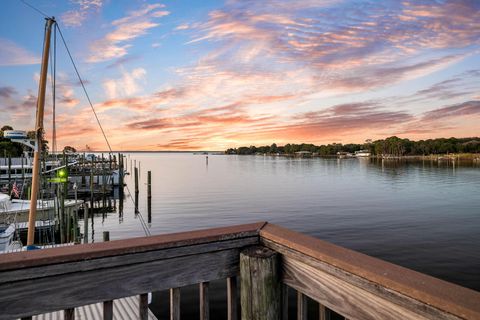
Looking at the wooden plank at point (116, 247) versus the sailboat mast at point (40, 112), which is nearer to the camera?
the wooden plank at point (116, 247)

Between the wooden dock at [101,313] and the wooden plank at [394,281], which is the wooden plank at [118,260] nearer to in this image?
the wooden plank at [394,281]

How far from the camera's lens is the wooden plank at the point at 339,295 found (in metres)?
1.58

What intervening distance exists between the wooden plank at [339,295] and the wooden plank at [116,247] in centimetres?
39

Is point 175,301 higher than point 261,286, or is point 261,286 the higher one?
point 261,286

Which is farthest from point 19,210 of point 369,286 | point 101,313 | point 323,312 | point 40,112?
point 369,286

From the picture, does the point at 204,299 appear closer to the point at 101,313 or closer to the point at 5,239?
the point at 101,313

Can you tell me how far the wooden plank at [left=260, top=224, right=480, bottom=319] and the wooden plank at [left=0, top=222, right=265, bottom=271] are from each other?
1.06ft

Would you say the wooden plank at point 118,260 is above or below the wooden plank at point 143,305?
above

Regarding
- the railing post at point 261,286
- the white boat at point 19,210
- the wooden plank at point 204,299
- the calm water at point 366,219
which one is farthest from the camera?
the white boat at point 19,210

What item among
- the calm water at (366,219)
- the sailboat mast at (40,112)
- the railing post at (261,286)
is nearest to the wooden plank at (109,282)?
the railing post at (261,286)

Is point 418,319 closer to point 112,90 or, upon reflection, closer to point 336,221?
point 336,221

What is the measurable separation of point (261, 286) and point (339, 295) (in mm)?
503

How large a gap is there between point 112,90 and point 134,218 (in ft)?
49.6

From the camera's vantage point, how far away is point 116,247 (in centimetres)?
190
